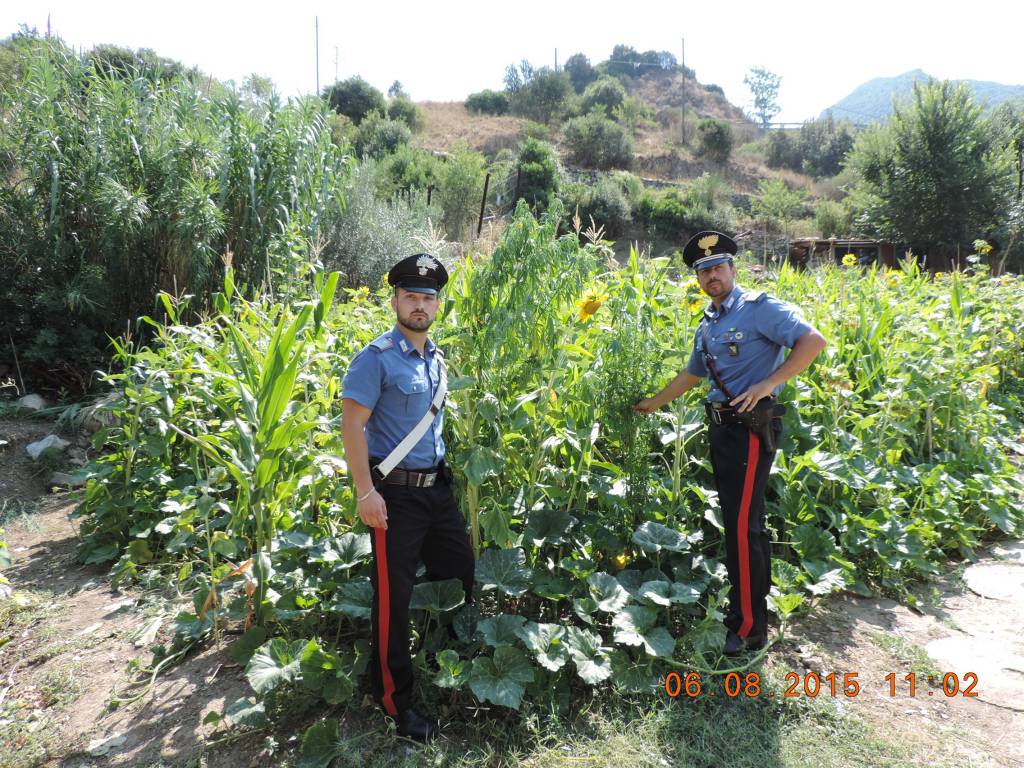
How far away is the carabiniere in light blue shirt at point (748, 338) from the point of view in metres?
2.42

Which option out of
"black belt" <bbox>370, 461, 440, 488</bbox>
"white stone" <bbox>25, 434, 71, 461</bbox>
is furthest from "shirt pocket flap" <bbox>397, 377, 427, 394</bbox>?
"white stone" <bbox>25, 434, 71, 461</bbox>

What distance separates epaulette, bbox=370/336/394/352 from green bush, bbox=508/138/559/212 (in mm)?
21426

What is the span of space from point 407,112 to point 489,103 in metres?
11.2

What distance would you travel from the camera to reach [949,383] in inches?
153

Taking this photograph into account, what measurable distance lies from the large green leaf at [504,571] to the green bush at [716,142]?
42.4 m

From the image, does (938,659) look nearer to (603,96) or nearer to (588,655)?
(588,655)

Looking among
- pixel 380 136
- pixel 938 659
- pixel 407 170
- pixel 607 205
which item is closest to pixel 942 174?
pixel 607 205

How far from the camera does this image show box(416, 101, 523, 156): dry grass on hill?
37.4 m

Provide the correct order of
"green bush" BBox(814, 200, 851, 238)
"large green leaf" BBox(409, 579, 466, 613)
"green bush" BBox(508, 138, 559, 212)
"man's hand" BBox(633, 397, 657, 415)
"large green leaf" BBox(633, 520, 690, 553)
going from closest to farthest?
"large green leaf" BBox(409, 579, 466, 613)
"large green leaf" BBox(633, 520, 690, 553)
"man's hand" BBox(633, 397, 657, 415)
"green bush" BBox(508, 138, 559, 212)
"green bush" BBox(814, 200, 851, 238)

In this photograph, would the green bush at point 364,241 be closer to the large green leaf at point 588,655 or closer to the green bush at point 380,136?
the large green leaf at point 588,655

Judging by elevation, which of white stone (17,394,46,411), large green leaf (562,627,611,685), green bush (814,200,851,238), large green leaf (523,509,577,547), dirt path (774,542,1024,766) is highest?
green bush (814,200,851,238)

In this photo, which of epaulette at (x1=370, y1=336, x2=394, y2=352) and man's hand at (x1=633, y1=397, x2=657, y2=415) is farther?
man's hand at (x1=633, y1=397, x2=657, y2=415)

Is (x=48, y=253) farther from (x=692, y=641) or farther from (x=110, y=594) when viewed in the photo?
(x=692, y=641)

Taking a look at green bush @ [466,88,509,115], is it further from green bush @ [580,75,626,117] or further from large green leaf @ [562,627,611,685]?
large green leaf @ [562,627,611,685]
